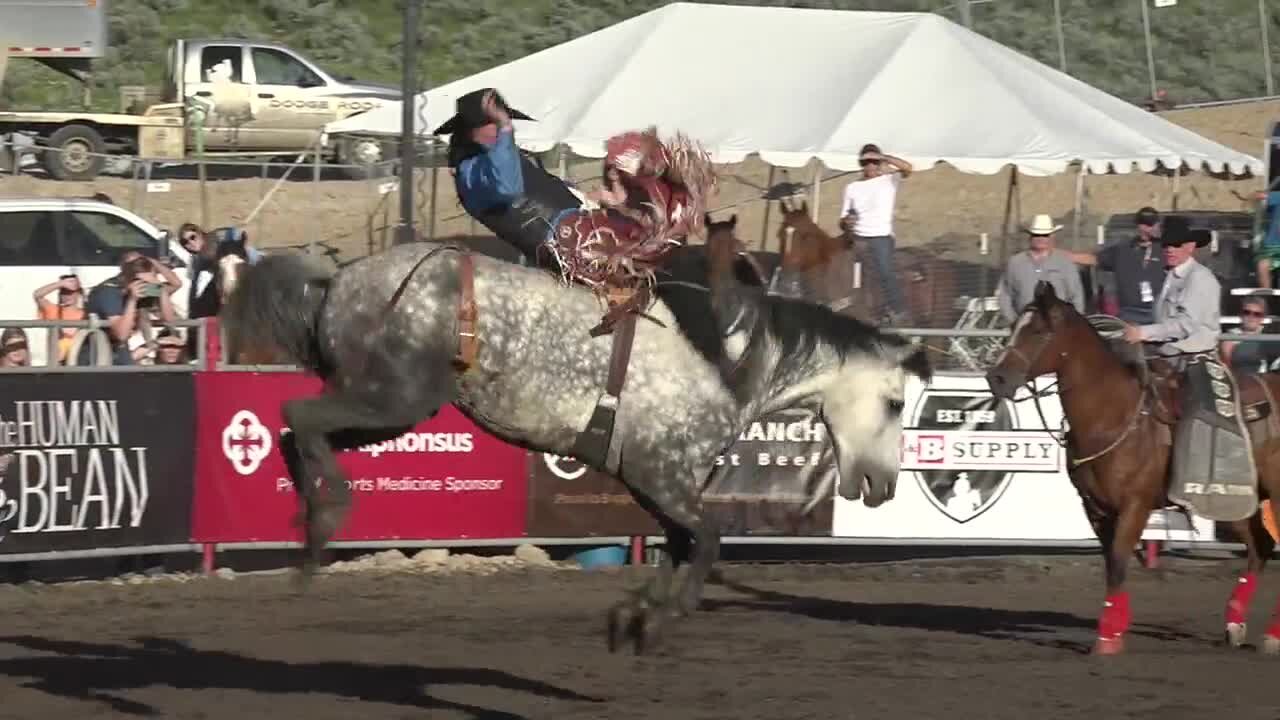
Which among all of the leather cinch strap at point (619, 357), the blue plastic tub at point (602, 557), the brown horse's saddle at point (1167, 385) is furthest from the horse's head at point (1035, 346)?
the blue plastic tub at point (602, 557)

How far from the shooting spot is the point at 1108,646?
34.2 feet

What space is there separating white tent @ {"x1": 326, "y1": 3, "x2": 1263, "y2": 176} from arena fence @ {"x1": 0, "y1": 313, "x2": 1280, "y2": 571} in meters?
4.39

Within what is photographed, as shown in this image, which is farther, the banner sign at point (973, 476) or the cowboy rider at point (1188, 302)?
the banner sign at point (973, 476)

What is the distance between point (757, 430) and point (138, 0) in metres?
26.9

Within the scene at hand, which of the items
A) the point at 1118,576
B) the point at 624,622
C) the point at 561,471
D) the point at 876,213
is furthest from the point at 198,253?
the point at 624,622

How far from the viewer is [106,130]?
2605 centimetres

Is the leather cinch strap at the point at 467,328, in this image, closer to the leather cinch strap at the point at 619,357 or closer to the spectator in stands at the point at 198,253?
the leather cinch strap at the point at 619,357

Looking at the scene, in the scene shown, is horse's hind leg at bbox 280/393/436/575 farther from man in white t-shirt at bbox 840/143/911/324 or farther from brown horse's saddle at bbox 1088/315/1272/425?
man in white t-shirt at bbox 840/143/911/324

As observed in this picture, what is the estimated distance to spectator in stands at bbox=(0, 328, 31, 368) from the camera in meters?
12.2

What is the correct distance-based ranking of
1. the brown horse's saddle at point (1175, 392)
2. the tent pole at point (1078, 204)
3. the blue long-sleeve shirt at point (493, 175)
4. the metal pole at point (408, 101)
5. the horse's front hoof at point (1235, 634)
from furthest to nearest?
the tent pole at point (1078, 204), the metal pole at point (408, 101), the horse's front hoof at point (1235, 634), the brown horse's saddle at point (1175, 392), the blue long-sleeve shirt at point (493, 175)

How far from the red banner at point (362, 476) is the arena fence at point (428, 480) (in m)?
0.01

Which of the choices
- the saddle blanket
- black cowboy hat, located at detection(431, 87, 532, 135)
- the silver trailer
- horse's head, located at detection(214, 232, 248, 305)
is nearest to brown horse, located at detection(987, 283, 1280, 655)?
the saddle blanket

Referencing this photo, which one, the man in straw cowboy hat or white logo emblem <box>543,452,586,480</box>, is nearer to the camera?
the man in straw cowboy hat

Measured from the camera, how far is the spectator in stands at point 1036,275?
14.7 m
